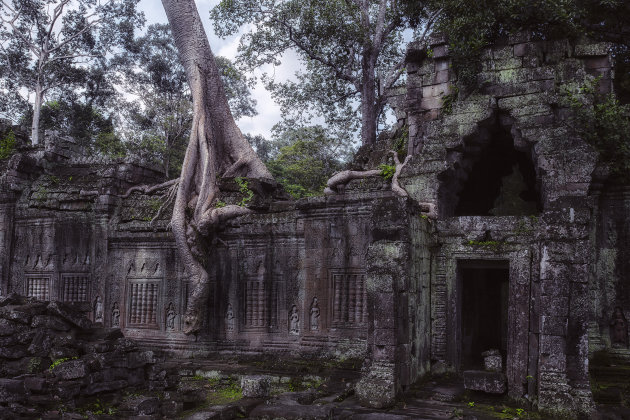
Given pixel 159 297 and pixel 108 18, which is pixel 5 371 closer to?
pixel 159 297

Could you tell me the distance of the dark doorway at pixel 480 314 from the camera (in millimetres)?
9406

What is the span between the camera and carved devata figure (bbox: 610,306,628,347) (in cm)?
852

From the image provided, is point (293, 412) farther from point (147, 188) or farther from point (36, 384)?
point (147, 188)

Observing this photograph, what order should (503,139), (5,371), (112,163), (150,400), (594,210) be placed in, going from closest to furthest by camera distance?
(150,400) → (5,371) → (594,210) → (503,139) → (112,163)

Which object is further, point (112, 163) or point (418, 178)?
point (112, 163)

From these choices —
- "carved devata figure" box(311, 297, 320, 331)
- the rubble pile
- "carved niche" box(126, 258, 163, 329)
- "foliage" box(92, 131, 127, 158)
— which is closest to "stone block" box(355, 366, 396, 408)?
"carved devata figure" box(311, 297, 320, 331)

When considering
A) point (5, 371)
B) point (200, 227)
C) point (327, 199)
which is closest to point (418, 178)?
point (327, 199)

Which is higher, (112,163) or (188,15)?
(188,15)

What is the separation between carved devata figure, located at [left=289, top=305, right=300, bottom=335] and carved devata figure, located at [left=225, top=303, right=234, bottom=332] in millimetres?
1260

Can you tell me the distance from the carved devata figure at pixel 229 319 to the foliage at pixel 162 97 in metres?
18.7

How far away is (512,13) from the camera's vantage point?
945 cm

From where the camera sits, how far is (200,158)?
1190 centimetres

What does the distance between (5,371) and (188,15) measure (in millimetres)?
9234

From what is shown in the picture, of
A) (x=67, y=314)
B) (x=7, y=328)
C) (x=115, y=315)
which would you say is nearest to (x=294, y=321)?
(x=67, y=314)
